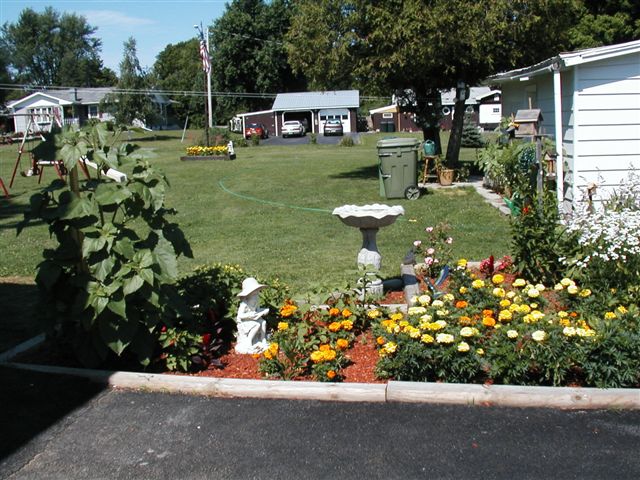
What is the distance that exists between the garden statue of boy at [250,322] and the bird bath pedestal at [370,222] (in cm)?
114

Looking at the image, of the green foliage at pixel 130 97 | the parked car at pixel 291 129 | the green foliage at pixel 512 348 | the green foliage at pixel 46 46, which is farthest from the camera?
the green foliage at pixel 46 46

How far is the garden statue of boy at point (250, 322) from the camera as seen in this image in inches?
209

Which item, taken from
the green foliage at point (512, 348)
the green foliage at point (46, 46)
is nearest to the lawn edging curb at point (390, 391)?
the green foliage at point (512, 348)

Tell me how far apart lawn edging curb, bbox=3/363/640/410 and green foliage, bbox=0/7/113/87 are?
91.9 meters

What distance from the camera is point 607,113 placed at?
30.3ft

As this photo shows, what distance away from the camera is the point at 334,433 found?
4125mm

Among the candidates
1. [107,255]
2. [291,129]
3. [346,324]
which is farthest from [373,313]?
[291,129]

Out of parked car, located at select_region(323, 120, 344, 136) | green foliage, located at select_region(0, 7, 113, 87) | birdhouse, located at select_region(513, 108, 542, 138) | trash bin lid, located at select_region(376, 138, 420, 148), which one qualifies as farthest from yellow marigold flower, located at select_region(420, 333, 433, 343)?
green foliage, located at select_region(0, 7, 113, 87)

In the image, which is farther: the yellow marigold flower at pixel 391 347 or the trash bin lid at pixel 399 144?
the trash bin lid at pixel 399 144

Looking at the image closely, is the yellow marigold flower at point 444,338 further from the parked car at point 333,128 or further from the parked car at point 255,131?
the parked car at point 333,128

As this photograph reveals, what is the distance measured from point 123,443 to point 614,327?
318 centimetres

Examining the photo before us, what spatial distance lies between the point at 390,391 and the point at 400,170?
10.4 m

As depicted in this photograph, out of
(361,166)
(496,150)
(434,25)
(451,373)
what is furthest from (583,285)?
(361,166)

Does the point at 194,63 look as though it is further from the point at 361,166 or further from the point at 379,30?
the point at 379,30
